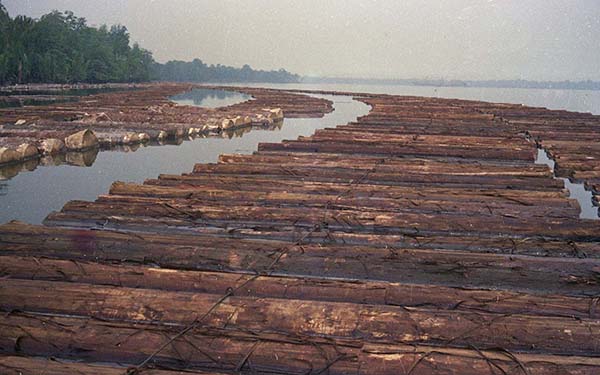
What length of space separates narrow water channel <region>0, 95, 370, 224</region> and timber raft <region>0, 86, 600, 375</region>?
133 inches

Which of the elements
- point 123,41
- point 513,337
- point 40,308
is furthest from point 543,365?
point 123,41

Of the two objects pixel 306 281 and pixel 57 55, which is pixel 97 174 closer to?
pixel 306 281

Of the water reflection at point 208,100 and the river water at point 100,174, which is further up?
the water reflection at point 208,100

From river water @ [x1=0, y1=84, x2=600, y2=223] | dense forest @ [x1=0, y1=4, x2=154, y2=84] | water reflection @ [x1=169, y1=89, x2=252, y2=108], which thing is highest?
dense forest @ [x1=0, y1=4, x2=154, y2=84]

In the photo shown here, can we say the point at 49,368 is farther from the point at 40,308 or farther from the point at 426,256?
the point at 426,256

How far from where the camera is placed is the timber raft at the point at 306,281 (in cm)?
349

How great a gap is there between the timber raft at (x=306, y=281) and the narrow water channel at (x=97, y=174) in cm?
337

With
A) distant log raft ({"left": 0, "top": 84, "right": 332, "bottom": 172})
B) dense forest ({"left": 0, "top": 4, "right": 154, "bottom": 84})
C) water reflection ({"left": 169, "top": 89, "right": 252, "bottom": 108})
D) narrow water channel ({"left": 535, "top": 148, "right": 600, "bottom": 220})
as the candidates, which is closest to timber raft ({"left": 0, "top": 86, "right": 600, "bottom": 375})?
narrow water channel ({"left": 535, "top": 148, "right": 600, "bottom": 220})

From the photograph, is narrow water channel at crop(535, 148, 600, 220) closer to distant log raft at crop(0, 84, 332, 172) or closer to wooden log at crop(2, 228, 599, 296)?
wooden log at crop(2, 228, 599, 296)

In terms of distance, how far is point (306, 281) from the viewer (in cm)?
457

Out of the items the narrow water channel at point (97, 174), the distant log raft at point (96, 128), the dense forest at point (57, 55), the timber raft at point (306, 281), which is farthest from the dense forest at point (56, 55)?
the timber raft at point (306, 281)

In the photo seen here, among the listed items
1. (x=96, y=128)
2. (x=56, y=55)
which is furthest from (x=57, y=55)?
(x=96, y=128)

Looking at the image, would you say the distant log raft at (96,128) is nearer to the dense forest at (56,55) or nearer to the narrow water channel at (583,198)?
the narrow water channel at (583,198)

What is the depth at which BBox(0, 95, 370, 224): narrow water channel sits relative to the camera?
10.6m
